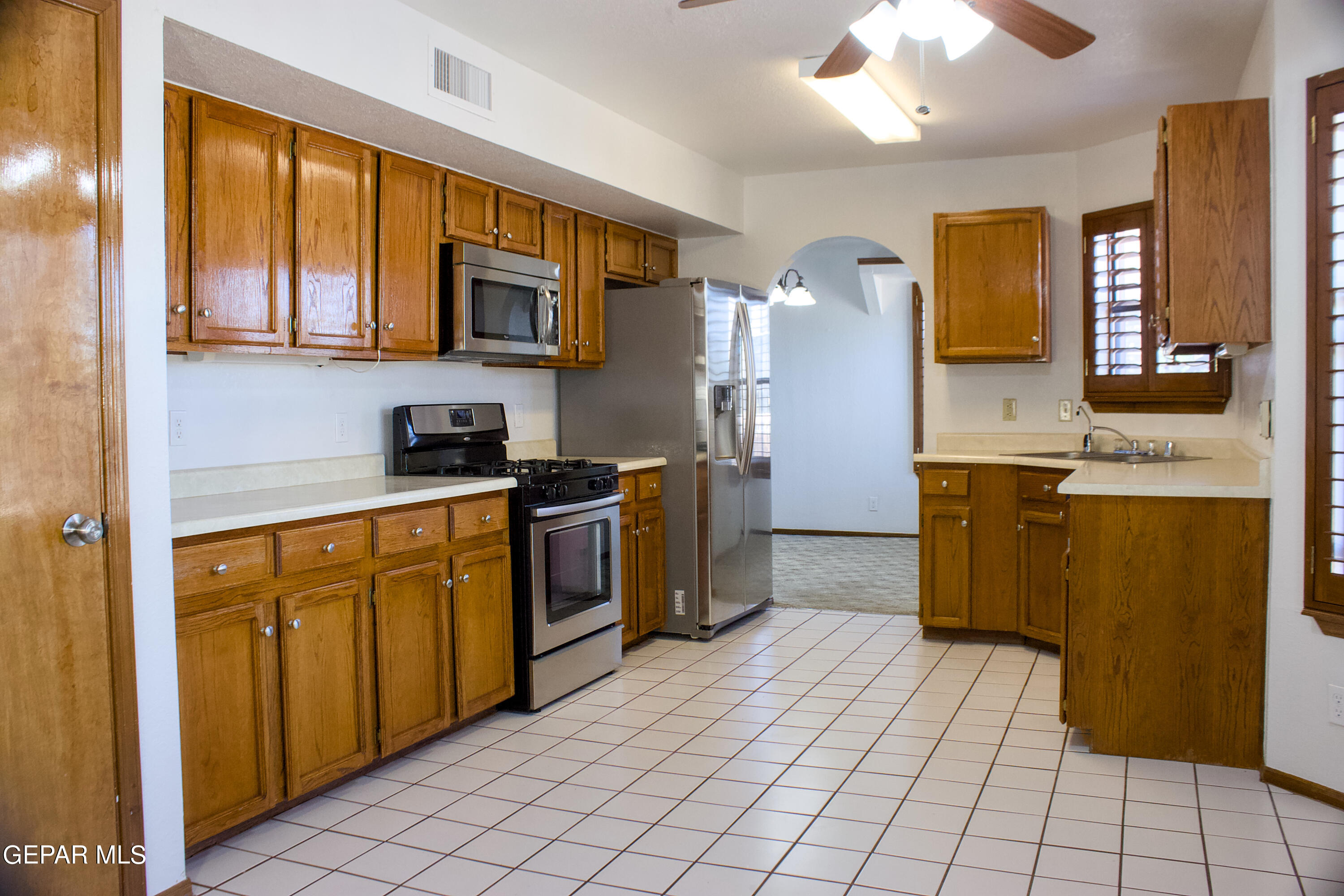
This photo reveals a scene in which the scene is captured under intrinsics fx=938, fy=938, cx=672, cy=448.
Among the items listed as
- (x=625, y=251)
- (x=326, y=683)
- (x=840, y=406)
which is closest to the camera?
(x=326, y=683)

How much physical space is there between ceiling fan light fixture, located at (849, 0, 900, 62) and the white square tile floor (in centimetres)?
201

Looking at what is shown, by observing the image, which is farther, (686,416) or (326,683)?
(686,416)

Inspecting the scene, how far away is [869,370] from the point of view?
7.74 m

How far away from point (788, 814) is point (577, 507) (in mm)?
1534

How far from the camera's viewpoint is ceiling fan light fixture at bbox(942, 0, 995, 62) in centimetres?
219

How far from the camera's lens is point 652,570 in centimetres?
450

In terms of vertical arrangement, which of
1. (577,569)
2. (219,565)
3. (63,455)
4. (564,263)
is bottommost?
(577,569)

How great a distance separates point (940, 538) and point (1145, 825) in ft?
6.94

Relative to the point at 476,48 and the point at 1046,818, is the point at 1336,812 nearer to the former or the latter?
A: the point at 1046,818

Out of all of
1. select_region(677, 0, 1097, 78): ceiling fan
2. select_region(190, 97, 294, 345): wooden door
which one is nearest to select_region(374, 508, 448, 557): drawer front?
select_region(190, 97, 294, 345): wooden door

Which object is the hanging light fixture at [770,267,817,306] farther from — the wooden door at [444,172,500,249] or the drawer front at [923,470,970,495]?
the wooden door at [444,172,500,249]

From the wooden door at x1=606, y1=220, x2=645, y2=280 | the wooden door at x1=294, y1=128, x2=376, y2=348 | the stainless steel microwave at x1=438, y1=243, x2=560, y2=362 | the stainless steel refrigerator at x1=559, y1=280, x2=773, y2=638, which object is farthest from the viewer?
the wooden door at x1=606, y1=220, x2=645, y2=280

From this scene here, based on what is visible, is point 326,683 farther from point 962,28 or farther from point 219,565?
point 962,28

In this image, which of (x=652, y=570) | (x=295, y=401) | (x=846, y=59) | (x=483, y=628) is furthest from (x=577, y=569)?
(x=846, y=59)
